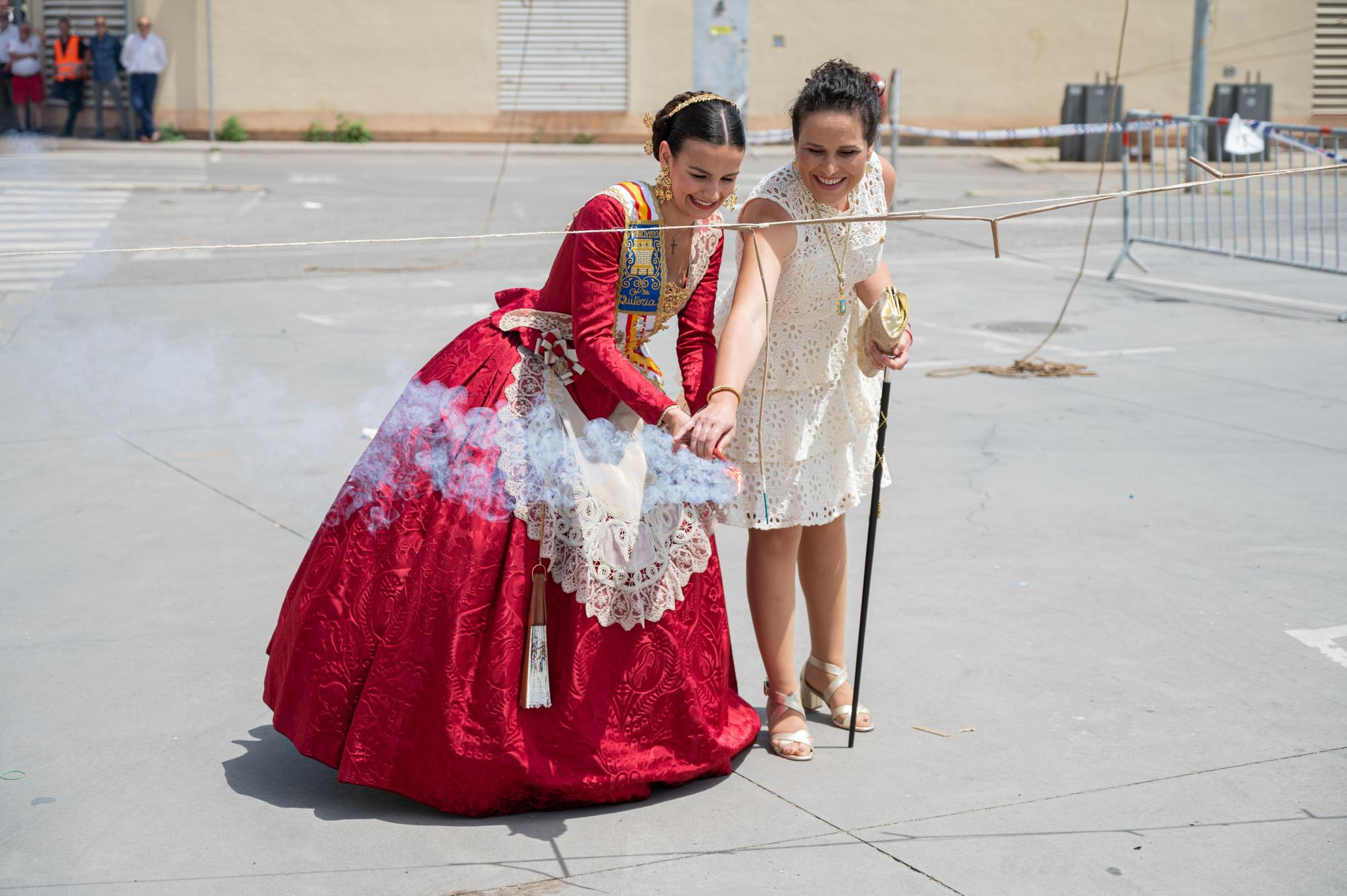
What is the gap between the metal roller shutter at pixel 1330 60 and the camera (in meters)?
24.9

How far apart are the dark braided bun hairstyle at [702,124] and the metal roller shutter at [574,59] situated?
2002 cm

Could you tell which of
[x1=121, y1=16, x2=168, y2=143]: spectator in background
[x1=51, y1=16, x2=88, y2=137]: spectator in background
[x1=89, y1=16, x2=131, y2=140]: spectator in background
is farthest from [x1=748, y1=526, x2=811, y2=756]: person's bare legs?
[x1=121, y1=16, x2=168, y2=143]: spectator in background

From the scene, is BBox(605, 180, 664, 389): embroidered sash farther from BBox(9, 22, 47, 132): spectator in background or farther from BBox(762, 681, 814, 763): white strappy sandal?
BBox(9, 22, 47, 132): spectator in background

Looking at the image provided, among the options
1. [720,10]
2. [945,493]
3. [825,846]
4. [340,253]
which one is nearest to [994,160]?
[720,10]

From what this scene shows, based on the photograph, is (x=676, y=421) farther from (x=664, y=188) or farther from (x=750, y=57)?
(x=750, y=57)

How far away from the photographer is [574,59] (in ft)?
74.5

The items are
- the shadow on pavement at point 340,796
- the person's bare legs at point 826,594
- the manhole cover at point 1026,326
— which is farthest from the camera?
the manhole cover at point 1026,326

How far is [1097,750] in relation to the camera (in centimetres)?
339

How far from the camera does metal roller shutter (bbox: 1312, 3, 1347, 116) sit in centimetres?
2492

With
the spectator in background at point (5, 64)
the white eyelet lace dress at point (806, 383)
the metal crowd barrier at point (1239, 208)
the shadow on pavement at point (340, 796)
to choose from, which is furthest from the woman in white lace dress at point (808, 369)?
the metal crowd barrier at point (1239, 208)

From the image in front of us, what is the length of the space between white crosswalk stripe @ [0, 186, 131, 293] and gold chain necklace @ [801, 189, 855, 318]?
186 inches

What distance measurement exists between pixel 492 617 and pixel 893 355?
115 centimetres

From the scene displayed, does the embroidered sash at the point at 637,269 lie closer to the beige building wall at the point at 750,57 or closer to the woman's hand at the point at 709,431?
the woman's hand at the point at 709,431

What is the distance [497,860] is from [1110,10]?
953 inches
